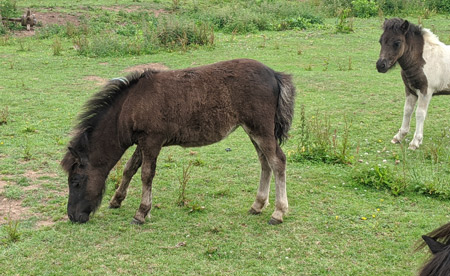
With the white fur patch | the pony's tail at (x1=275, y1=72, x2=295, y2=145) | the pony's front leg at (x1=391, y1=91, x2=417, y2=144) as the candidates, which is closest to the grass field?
the pony's front leg at (x1=391, y1=91, x2=417, y2=144)

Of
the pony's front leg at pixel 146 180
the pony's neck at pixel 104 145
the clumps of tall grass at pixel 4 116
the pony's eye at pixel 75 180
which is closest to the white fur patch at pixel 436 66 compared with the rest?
the pony's front leg at pixel 146 180

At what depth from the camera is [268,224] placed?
6.00m

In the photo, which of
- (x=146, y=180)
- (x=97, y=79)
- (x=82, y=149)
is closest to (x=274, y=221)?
(x=146, y=180)

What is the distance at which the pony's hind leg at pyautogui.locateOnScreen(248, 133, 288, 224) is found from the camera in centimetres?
600

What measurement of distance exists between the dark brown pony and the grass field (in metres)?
0.46

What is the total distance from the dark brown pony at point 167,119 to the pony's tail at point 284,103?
0.04 feet

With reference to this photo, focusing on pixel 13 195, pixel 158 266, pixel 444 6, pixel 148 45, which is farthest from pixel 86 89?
pixel 444 6

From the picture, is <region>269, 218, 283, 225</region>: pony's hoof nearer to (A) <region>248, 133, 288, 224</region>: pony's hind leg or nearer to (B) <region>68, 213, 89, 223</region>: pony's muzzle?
(A) <region>248, 133, 288, 224</region>: pony's hind leg

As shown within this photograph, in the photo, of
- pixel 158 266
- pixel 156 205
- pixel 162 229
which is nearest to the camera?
pixel 158 266

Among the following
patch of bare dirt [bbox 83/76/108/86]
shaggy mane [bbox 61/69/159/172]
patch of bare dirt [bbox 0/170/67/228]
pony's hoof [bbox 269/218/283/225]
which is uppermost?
shaggy mane [bbox 61/69/159/172]

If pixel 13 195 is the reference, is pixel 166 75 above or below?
above

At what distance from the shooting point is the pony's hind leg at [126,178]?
20.5 ft

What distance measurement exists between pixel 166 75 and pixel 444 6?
20847 millimetres

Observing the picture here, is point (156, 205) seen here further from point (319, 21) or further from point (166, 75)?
point (319, 21)
